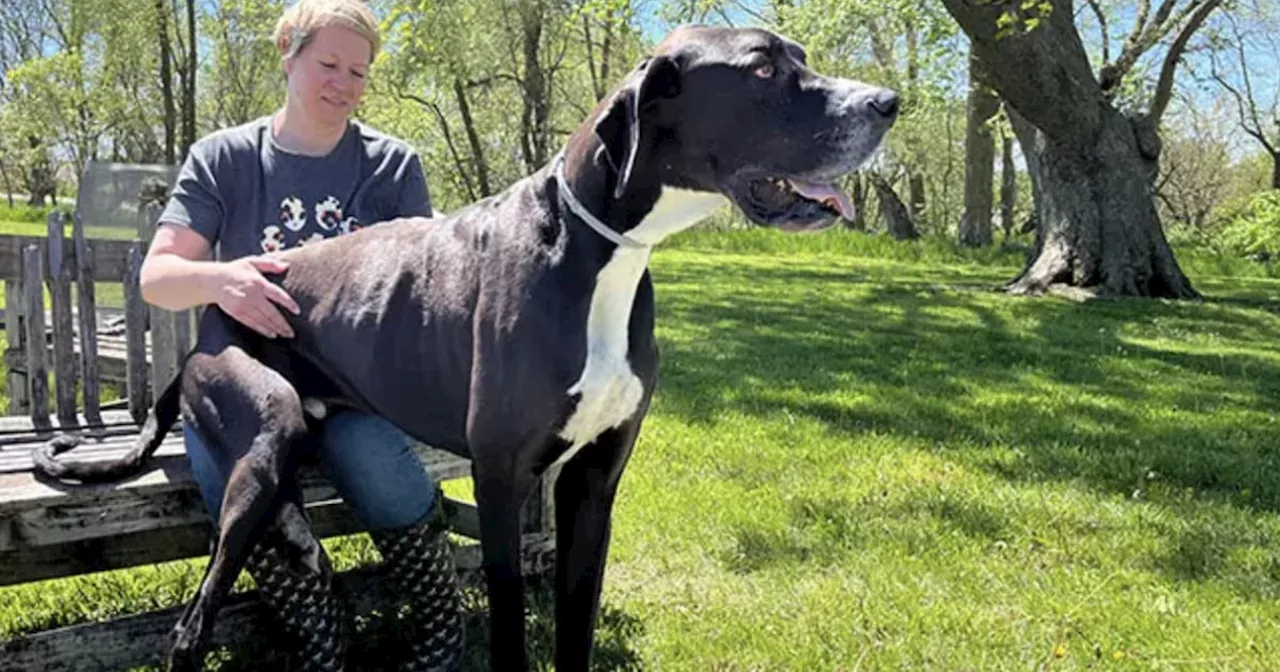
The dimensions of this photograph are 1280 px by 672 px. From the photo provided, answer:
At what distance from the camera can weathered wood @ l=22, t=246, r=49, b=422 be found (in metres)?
3.15

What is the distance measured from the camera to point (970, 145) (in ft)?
68.0

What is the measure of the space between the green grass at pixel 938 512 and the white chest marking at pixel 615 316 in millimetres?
1233

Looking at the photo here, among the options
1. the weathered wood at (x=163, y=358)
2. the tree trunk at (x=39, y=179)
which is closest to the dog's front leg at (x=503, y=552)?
the weathered wood at (x=163, y=358)

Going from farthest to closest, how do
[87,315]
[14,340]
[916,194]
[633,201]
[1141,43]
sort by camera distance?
[916,194] < [1141,43] < [14,340] < [87,315] < [633,201]

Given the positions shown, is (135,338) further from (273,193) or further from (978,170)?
(978,170)

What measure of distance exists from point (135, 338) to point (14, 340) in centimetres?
150

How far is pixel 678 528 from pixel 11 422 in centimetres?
230

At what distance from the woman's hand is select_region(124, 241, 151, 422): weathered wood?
0.93 m

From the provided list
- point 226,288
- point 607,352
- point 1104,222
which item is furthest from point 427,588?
point 1104,222

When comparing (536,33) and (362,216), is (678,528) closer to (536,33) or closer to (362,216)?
(362,216)

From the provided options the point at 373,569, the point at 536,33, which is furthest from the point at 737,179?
the point at 536,33

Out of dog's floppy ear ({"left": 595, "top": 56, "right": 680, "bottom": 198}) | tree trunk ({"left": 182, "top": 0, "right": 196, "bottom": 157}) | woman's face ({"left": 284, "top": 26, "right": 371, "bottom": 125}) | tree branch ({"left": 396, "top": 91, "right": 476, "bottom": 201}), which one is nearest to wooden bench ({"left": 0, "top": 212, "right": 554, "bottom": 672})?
woman's face ({"left": 284, "top": 26, "right": 371, "bottom": 125})

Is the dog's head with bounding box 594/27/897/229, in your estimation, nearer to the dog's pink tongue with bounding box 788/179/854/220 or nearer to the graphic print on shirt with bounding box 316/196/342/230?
the dog's pink tongue with bounding box 788/179/854/220

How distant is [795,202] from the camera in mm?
2010
